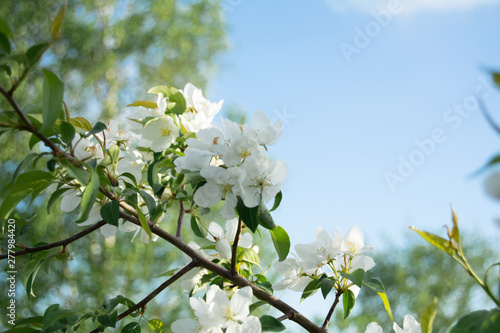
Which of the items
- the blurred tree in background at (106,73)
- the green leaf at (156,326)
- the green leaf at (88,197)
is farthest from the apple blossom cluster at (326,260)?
the blurred tree in background at (106,73)

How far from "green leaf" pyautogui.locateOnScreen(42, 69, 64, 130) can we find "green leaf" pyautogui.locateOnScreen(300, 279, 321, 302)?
0.47m

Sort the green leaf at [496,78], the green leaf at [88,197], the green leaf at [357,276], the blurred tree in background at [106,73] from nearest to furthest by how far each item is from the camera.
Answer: the green leaf at [496,78]
the green leaf at [88,197]
the green leaf at [357,276]
the blurred tree in background at [106,73]

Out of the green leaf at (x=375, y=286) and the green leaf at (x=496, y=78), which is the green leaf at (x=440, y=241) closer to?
the green leaf at (x=496, y=78)

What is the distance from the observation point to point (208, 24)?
6.16 m

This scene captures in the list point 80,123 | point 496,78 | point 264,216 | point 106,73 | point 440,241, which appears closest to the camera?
point 496,78

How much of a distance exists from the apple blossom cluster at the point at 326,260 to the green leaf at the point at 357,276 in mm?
28

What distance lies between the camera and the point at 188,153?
28.1 inches

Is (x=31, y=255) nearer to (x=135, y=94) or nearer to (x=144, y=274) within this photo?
(x=144, y=274)

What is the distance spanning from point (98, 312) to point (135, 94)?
5.25 metres

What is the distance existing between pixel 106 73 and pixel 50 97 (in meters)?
5.45

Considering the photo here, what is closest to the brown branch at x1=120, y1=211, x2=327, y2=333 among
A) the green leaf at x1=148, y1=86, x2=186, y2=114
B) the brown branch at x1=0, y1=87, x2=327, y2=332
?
the brown branch at x1=0, y1=87, x2=327, y2=332

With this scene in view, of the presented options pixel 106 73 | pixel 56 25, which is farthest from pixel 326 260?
pixel 106 73

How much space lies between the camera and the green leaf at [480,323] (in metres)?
0.42

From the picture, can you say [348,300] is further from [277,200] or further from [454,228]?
[454,228]
